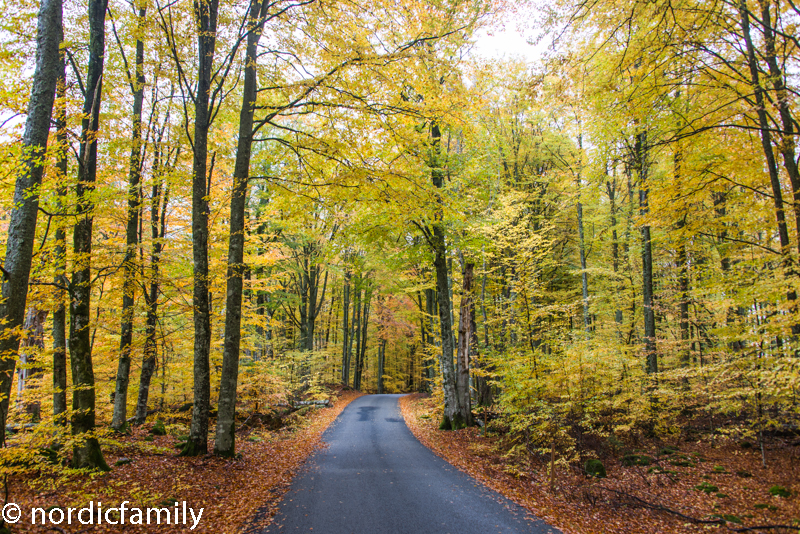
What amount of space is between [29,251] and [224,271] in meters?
5.59

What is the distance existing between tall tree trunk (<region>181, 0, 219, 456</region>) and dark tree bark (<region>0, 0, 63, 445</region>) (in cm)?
307

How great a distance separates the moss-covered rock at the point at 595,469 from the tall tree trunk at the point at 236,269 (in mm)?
7530

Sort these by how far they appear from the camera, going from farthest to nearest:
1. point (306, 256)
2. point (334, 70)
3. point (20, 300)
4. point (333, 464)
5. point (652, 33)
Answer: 1. point (306, 256)
2. point (333, 464)
3. point (334, 70)
4. point (652, 33)
5. point (20, 300)

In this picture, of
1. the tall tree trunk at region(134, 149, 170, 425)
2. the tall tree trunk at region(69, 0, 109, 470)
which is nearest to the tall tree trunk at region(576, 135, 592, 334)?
the tall tree trunk at region(134, 149, 170, 425)

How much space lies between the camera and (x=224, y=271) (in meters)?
9.65

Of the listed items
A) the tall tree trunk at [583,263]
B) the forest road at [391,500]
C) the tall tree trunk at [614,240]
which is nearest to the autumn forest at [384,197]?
the forest road at [391,500]

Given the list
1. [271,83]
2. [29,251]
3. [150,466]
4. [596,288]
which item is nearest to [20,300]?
[29,251]

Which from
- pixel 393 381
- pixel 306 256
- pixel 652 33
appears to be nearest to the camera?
pixel 652 33

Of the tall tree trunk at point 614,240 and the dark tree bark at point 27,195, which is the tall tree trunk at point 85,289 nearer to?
the dark tree bark at point 27,195

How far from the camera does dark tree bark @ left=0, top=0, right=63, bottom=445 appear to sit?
12.8 feet

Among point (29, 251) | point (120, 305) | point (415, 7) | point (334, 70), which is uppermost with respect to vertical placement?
point (415, 7)

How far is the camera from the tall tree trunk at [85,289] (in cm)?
558

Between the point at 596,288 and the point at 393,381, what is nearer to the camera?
the point at 596,288

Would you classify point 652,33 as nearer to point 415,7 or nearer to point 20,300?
point 415,7
